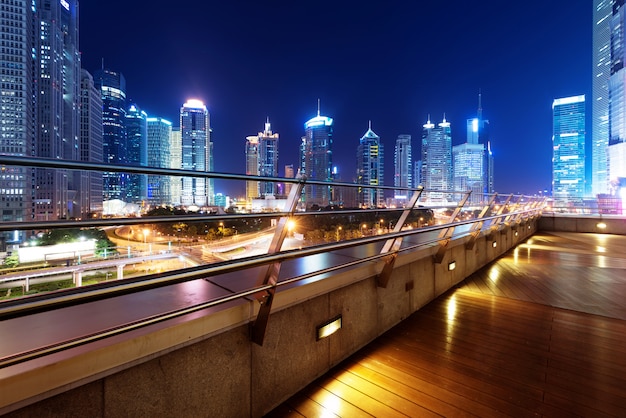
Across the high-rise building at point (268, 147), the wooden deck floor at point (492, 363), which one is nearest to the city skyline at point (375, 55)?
the high-rise building at point (268, 147)

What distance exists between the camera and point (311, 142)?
4021 inches

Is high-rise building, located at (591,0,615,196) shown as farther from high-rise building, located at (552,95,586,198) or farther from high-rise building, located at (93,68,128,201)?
high-rise building, located at (93,68,128,201)

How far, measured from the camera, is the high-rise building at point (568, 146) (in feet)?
271

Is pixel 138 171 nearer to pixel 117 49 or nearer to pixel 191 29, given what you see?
pixel 191 29

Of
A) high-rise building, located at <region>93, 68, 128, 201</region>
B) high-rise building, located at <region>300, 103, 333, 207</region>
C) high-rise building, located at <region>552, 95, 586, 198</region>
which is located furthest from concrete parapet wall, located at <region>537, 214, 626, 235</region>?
high-rise building, located at <region>93, 68, 128, 201</region>

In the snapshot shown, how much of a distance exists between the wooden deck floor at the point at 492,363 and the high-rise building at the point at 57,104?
246 ft

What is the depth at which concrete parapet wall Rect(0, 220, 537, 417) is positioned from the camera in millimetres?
1034

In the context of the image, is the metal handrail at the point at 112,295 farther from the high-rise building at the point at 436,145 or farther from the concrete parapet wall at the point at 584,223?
the high-rise building at the point at 436,145

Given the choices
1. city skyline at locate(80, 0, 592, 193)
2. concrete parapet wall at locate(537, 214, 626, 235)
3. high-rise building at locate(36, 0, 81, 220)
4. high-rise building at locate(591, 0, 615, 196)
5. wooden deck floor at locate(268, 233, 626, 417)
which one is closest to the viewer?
wooden deck floor at locate(268, 233, 626, 417)

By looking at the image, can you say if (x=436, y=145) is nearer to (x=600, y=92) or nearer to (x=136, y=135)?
(x=600, y=92)

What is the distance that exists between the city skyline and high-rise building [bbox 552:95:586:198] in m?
3.58

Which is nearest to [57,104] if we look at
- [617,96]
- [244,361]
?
[244,361]

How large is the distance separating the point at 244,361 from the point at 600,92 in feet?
402

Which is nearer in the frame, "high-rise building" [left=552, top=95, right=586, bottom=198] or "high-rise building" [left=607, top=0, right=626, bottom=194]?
"high-rise building" [left=607, top=0, right=626, bottom=194]
